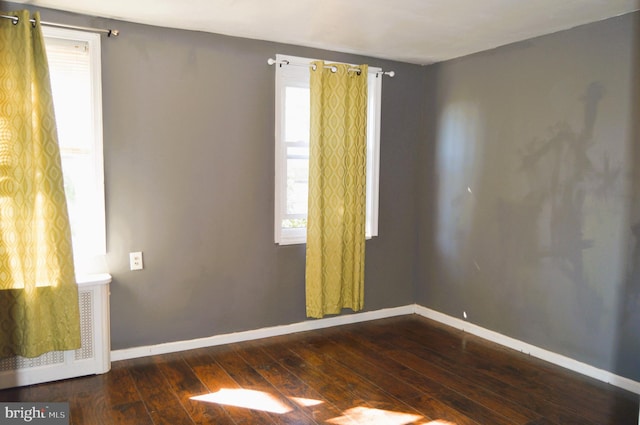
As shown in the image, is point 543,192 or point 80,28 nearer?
point 80,28

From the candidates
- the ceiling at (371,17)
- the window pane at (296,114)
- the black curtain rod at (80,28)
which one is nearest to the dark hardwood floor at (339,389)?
the window pane at (296,114)

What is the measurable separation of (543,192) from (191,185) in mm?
2428

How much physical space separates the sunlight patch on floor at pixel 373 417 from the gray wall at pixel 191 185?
1.32 meters

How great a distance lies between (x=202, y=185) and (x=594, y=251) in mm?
2614

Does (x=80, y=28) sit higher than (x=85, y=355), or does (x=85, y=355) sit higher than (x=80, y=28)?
(x=80, y=28)

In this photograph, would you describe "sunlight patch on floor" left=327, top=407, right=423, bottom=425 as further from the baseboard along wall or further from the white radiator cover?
the white radiator cover

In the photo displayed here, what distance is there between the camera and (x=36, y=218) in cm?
279

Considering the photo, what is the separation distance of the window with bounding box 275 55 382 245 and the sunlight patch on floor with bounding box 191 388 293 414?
4.11 feet

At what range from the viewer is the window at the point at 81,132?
302cm

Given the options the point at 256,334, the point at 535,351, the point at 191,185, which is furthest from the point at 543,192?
the point at 191,185

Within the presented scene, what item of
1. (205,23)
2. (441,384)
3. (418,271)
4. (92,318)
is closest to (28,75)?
(205,23)

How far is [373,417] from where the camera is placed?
2.60 metres

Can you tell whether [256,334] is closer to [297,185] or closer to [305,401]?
[305,401]

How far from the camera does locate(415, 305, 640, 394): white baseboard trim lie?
3020 millimetres
